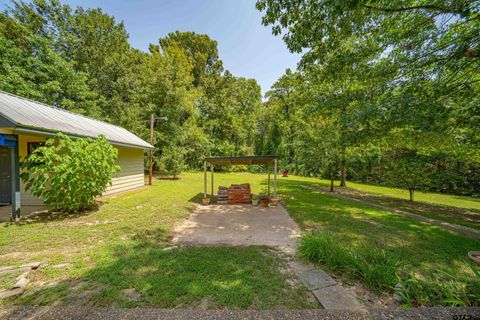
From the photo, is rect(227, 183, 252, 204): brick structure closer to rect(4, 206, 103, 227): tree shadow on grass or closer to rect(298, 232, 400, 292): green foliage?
rect(298, 232, 400, 292): green foliage

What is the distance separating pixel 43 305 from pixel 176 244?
6.84ft

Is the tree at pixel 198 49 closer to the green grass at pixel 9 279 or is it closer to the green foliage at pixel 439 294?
the green grass at pixel 9 279

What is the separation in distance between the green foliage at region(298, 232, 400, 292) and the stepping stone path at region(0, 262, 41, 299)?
4.17 metres

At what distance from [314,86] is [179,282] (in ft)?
32.3

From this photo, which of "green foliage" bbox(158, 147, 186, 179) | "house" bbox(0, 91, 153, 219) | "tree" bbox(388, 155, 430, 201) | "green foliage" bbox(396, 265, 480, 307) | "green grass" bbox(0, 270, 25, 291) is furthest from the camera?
"green foliage" bbox(158, 147, 186, 179)

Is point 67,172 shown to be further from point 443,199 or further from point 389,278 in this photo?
point 443,199

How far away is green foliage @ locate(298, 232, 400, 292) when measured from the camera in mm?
2569

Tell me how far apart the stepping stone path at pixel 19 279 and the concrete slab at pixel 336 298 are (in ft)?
12.6

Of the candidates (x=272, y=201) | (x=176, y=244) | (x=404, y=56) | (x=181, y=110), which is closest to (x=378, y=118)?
(x=404, y=56)

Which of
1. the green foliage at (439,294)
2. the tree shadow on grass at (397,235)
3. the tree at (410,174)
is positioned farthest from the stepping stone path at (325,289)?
the tree at (410,174)

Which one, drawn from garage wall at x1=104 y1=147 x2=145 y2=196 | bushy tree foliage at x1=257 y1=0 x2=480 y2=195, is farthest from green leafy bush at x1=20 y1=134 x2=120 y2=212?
bushy tree foliage at x1=257 y1=0 x2=480 y2=195

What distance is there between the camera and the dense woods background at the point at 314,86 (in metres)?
4.40

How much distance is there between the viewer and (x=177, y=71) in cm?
1748

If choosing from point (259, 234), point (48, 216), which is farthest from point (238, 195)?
point (48, 216)
